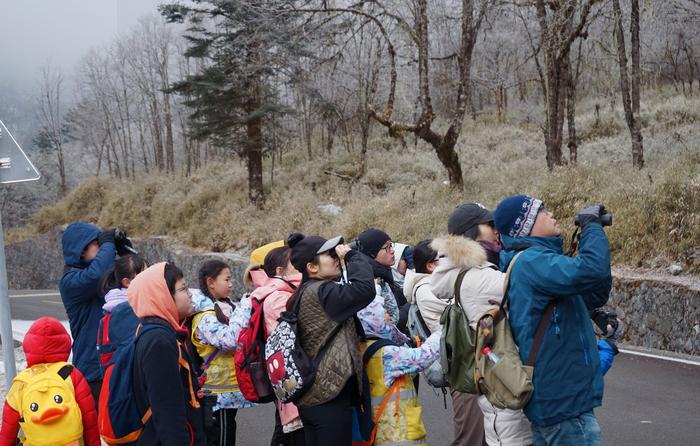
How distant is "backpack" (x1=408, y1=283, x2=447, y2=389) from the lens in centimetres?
462

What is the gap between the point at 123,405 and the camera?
154 inches

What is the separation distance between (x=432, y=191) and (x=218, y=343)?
16.2m

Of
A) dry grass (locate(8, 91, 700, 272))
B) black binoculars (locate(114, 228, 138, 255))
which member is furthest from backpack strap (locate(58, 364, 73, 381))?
dry grass (locate(8, 91, 700, 272))

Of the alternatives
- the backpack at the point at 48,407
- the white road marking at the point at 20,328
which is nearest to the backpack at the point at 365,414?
the backpack at the point at 48,407

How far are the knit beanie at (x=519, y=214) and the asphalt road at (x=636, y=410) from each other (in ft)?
8.01

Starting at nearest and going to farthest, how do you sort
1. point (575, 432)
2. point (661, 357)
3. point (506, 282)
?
point (575, 432) → point (506, 282) → point (661, 357)

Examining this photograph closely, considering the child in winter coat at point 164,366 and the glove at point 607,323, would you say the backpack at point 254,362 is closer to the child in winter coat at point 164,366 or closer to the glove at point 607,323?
the child in winter coat at point 164,366

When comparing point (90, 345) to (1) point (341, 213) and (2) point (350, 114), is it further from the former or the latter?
(2) point (350, 114)

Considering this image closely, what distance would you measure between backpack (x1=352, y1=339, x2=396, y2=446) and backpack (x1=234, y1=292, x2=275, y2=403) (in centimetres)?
56

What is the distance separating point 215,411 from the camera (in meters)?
5.25

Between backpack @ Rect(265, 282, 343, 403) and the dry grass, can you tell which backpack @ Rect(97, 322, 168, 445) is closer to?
backpack @ Rect(265, 282, 343, 403)

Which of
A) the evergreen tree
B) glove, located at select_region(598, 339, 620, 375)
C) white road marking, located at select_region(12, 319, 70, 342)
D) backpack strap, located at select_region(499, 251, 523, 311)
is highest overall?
the evergreen tree

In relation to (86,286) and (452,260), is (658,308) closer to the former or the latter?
(452,260)

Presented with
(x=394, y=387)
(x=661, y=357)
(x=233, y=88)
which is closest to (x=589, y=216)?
(x=394, y=387)
